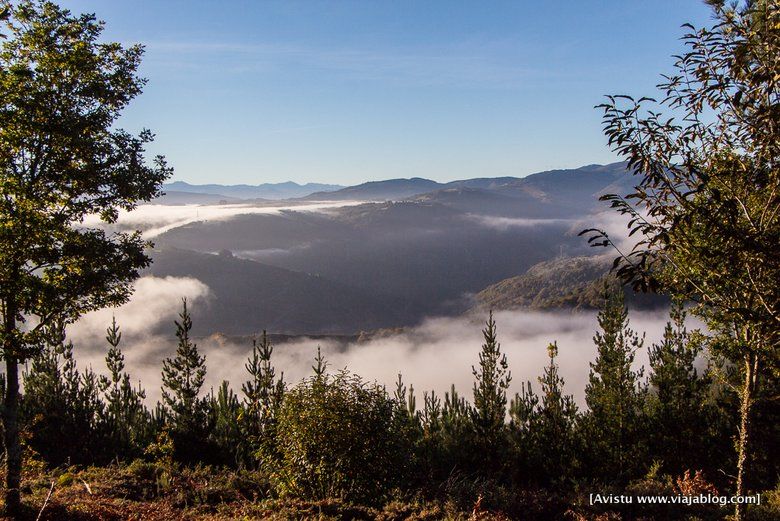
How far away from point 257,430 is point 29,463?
11.5 meters

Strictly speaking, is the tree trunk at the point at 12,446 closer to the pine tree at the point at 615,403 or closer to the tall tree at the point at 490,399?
the tall tree at the point at 490,399

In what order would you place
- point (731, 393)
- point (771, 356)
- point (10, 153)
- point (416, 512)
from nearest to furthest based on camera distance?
point (10, 153), point (416, 512), point (771, 356), point (731, 393)

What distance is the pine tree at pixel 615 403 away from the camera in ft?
68.7

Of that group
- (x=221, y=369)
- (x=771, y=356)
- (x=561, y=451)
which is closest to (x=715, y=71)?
(x=771, y=356)

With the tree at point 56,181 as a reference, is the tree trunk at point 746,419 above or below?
below

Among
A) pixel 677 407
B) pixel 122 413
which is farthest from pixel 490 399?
pixel 122 413

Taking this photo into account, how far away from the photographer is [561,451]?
20516 millimetres

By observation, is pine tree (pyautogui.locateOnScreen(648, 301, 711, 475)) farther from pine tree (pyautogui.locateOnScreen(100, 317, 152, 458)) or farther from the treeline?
pine tree (pyautogui.locateOnScreen(100, 317, 152, 458))

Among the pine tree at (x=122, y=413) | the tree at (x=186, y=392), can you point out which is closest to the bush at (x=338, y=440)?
the pine tree at (x=122, y=413)

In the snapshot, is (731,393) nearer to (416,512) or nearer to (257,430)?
(416,512)

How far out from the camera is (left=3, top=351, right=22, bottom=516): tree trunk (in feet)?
33.9

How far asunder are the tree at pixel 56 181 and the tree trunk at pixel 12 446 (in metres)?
0.02

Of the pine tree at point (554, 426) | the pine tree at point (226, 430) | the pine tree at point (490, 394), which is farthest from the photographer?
the pine tree at point (490, 394)

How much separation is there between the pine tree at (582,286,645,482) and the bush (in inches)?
482
